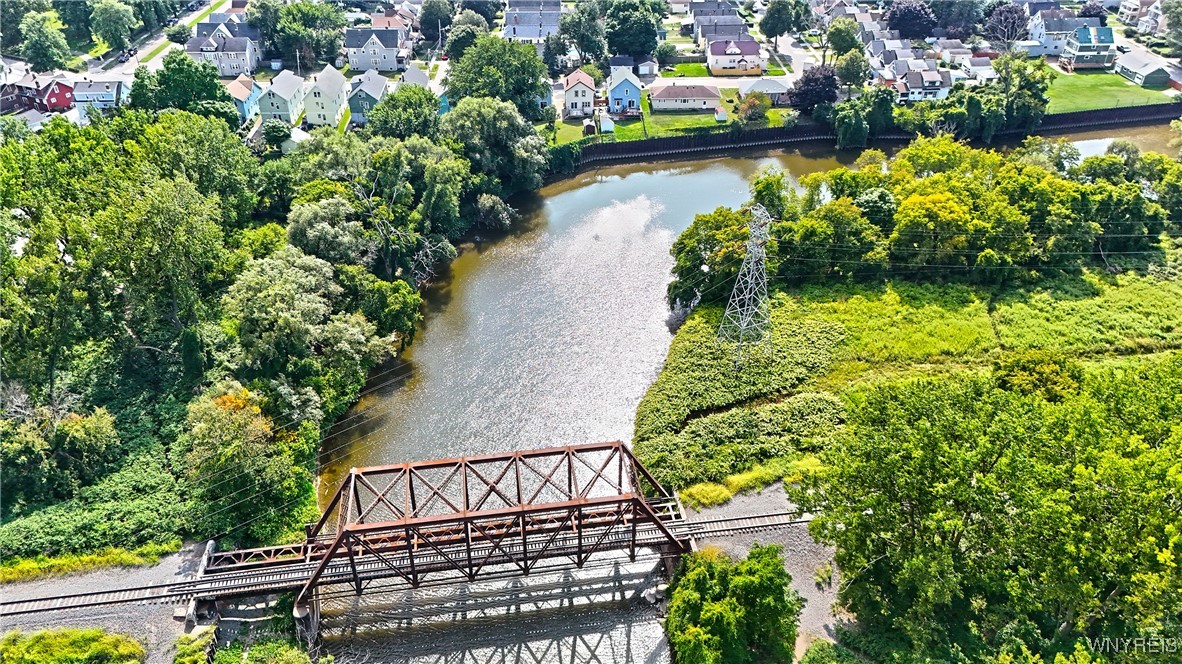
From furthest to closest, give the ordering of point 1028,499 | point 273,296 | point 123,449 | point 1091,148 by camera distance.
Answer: point 1091,148, point 273,296, point 123,449, point 1028,499

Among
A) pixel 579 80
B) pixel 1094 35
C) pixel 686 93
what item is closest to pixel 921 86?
pixel 686 93

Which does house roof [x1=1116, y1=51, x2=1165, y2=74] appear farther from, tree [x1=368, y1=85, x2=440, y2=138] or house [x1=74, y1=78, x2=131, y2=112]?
house [x1=74, y1=78, x2=131, y2=112]

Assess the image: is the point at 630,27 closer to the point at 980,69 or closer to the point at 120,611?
the point at 980,69

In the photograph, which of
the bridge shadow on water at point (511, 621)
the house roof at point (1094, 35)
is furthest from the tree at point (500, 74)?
the house roof at point (1094, 35)

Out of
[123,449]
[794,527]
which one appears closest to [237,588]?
[123,449]

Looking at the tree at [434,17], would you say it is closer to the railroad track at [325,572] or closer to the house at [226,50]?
the house at [226,50]

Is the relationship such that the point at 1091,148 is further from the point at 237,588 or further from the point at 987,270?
the point at 237,588
